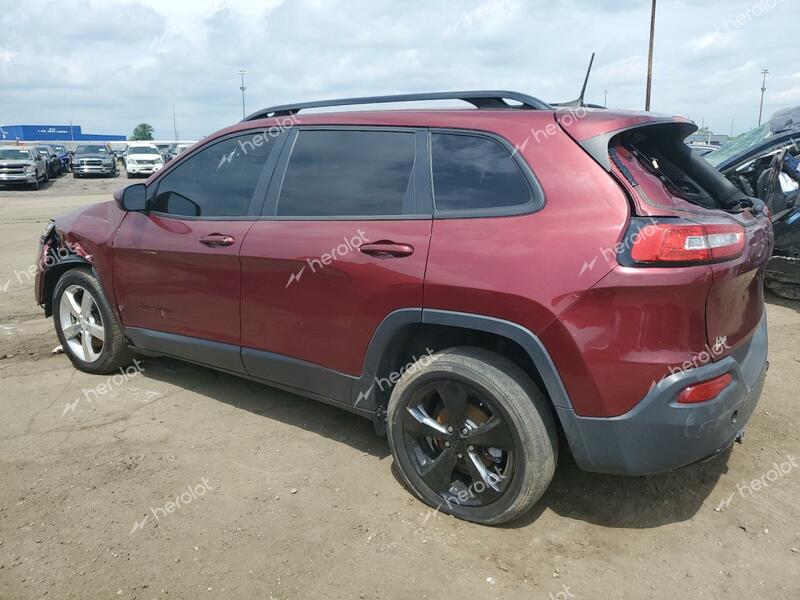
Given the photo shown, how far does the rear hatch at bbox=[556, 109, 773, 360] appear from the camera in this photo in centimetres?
236

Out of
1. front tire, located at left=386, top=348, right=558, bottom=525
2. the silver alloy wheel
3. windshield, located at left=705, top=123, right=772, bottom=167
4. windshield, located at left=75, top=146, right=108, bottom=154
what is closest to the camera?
front tire, located at left=386, top=348, right=558, bottom=525

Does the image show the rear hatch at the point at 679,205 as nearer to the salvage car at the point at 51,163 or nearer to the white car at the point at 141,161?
the white car at the point at 141,161

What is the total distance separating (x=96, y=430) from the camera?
3.69 metres

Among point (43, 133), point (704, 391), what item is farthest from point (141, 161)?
point (43, 133)

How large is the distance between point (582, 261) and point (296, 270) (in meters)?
1.42

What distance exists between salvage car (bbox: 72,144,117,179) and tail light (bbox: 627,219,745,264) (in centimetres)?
3392

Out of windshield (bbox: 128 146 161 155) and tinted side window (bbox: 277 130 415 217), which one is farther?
windshield (bbox: 128 146 161 155)

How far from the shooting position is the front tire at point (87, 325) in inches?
168

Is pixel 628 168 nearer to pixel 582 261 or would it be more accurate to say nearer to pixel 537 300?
pixel 582 261

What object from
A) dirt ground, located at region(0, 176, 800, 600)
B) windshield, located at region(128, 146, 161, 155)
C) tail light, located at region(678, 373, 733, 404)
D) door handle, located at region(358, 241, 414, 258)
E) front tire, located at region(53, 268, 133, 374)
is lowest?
dirt ground, located at region(0, 176, 800, 600)

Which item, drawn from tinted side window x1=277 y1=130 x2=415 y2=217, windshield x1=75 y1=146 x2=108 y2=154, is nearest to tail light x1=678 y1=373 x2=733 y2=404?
tinted side window x1=277 y1=130 x2=415 y2=217

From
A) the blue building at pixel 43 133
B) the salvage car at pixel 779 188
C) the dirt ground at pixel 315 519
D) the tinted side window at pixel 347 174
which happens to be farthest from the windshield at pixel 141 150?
the blue building at pixel 43 133

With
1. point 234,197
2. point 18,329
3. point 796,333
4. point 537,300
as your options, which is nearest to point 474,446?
point 537,300

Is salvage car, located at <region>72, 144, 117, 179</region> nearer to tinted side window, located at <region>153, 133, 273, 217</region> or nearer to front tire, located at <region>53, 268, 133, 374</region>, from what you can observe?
front tire, located at <region>53, 268, 133, 374</region>
